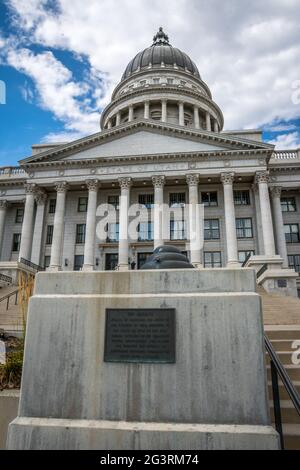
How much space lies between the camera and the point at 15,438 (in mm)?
A: 4129

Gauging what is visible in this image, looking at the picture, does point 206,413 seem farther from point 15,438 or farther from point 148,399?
point 15,438

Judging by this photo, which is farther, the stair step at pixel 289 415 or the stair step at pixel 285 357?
A: the stair step at pixel 285 357

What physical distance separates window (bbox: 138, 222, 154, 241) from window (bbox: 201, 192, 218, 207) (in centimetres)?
706

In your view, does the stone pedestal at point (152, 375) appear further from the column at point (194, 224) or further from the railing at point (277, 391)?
the column at point (194, 224)

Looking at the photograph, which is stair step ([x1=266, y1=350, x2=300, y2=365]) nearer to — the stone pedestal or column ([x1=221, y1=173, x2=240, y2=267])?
the stone pedestal

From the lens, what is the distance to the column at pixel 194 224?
31.6m

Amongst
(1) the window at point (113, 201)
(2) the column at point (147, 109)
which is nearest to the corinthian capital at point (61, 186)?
(1) the window at point (113, 201)

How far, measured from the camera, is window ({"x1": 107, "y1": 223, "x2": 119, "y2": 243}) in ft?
118

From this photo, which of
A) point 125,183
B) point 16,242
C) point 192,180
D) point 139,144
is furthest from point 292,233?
point 16,242

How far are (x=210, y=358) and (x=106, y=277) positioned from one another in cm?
183

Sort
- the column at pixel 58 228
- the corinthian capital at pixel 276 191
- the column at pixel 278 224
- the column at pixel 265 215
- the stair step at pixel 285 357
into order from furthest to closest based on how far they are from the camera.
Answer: the corinthian capital at pixel 276 191
the column at pixel 278 224
the column at pixel 58 228
the column at pixel 265 215
the stair step at pixel 285 357

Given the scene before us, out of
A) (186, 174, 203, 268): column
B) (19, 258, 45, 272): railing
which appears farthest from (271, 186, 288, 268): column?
(19, 258, 45, 272): railing

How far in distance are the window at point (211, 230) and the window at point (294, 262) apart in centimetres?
847

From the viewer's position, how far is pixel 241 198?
37.2 metres
